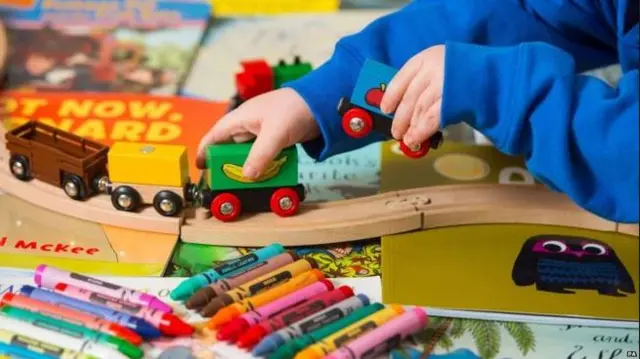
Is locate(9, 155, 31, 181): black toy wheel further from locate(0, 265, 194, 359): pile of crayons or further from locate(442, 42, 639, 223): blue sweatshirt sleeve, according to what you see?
locate(442, 42, 639, 223): blue sweatshirt sleeve

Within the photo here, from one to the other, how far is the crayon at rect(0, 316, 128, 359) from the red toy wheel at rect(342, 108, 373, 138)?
8.2 inches

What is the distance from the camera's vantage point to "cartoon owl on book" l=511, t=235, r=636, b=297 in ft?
1.85

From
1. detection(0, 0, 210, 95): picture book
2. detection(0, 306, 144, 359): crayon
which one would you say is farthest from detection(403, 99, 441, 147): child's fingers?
detection(0, 0, 210, 95): picture book

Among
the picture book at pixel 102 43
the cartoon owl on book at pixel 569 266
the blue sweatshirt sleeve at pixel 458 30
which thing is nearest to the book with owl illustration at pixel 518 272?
the cartoon owl on book at pixel 569 266

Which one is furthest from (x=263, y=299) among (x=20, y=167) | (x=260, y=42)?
(x=260, y=42)

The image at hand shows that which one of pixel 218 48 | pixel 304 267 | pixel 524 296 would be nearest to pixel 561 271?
pixel 524 296

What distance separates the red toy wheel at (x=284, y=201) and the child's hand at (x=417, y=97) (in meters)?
0.08

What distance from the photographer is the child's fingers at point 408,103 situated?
1.83 feet

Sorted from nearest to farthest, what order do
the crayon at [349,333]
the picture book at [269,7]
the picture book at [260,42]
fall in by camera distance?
the crayon at [349,333], the picture book at [260,42], the picture book at [269,7]

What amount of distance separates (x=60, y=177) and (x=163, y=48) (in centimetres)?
30

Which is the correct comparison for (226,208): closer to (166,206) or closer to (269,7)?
(166,206)

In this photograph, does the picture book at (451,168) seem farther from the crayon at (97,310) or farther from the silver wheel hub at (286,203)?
the crayon at (97,310)

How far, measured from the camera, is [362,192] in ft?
2.24

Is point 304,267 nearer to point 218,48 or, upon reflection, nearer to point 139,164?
point 139,164
